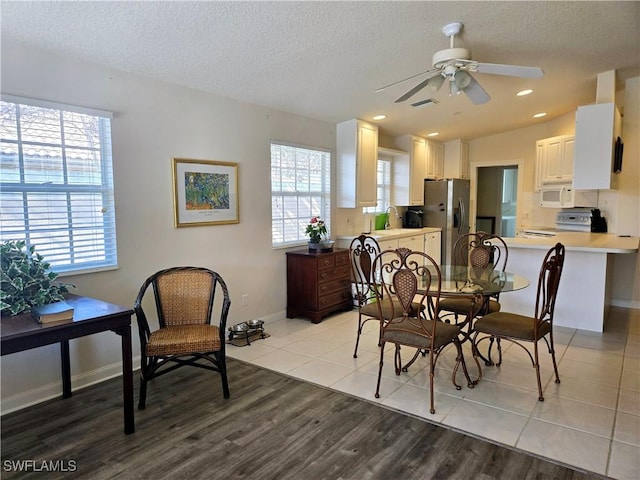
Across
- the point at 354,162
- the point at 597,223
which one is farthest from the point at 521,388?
the point at 597,223

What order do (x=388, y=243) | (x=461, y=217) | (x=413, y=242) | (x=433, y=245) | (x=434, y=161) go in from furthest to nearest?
(x=434, y=161), (x=461, y=217), (x=433, y=245), (x=413, y=242), (x=388, y=243)

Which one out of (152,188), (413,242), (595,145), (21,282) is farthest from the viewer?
(413,242)

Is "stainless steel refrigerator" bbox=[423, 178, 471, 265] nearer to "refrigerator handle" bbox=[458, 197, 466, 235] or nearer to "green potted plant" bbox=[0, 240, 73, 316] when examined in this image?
"refrigerator handle" bbox=[458, 197, 466, 235]

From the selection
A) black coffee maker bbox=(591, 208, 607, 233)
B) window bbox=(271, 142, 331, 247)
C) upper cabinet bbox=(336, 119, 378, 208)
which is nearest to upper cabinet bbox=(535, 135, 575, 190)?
black coffee maker bbox=(591, 208, 607, 233)

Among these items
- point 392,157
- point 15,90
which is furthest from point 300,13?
point 392,157

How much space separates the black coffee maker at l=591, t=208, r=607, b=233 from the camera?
5285 millimetres

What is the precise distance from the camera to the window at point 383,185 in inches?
251

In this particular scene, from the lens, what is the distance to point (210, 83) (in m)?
3.51

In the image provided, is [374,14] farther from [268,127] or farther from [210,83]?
[268,127]

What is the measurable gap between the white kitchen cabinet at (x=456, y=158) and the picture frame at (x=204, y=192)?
15.5 ft

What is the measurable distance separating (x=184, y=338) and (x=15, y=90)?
1.89 metres

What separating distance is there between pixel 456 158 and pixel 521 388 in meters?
5.24

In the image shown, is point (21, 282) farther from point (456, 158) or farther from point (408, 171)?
point (456, 158)

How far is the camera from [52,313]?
6.86ft
